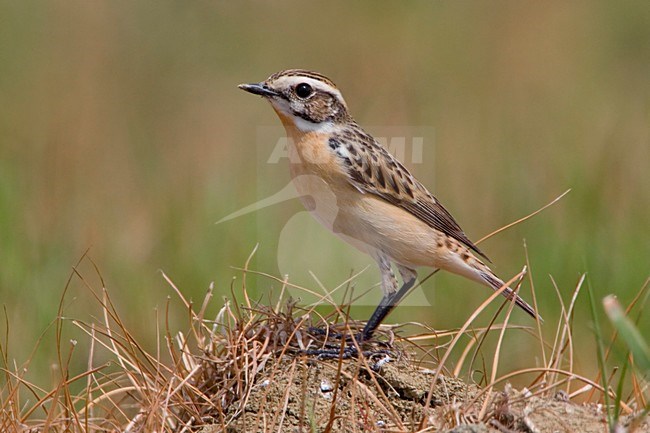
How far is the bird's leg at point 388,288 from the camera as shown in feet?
24.9

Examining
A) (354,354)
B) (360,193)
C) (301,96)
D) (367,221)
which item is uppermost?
(301,96)

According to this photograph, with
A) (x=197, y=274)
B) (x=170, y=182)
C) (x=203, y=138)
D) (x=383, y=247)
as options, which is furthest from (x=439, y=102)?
(x=383, y=247)

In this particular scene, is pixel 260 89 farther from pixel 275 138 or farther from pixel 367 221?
pixel 275 138

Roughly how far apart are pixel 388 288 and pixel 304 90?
157cm

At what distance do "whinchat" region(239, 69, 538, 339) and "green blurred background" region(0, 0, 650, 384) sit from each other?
812mm

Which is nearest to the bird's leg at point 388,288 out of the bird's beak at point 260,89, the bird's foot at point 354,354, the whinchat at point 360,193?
the whinchat at point 360,193

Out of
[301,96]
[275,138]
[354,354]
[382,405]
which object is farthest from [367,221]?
[275,138]

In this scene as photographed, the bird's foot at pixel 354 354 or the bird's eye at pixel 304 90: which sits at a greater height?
the bird's eye at pixel 304 90

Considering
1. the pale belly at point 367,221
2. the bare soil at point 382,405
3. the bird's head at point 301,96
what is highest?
the bird's head at point 301,96

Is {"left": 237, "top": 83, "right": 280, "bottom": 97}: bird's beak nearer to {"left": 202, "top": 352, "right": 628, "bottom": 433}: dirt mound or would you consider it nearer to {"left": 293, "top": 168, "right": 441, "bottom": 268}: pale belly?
{"left": 293, "top": 168, "right": 441, "bottom": 268}: pale belly

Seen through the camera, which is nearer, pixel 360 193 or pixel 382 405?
pixel 382 405

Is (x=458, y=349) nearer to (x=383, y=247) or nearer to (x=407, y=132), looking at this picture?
(x=383, y=247)

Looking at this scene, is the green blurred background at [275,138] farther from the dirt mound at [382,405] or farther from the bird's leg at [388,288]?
the dirt mound at [382,405]

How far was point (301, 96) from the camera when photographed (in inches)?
324
